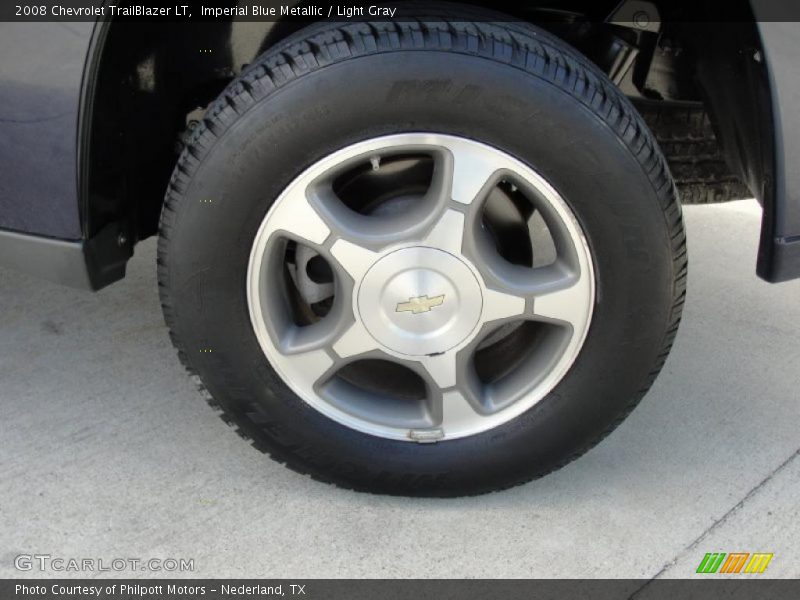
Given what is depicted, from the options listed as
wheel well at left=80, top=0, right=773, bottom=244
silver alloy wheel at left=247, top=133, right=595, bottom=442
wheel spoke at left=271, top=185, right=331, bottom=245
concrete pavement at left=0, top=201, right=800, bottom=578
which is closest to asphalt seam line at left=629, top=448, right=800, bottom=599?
concrete pavement at left=0, top=201, right=800, bottom=578

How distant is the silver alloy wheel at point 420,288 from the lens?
1.68 metres

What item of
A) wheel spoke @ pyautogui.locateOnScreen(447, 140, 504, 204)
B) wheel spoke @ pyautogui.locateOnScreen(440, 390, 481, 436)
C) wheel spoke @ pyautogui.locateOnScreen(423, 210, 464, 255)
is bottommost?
wheel spoke @ pyautogui.locateOnScreen(440, 390, 481, 436)

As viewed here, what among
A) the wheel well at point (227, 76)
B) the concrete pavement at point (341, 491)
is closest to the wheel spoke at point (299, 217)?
the wheel well at point (227, 76)

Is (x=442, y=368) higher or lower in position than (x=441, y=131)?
lower

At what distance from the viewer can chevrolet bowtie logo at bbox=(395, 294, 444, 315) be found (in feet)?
5.75

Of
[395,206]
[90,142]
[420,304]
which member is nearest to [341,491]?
[420,304]

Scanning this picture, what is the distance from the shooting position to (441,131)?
5.36 feet

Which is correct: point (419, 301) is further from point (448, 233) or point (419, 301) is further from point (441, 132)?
point (441, 132)

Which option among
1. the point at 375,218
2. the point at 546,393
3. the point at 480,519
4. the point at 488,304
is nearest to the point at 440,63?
the point at 375,218

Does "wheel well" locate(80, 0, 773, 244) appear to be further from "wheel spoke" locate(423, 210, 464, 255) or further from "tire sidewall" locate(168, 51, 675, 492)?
"wheel spoke" locate(423, 210, 464, 255)

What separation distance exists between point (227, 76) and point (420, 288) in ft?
2.12

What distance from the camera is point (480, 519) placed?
1876 millimetres

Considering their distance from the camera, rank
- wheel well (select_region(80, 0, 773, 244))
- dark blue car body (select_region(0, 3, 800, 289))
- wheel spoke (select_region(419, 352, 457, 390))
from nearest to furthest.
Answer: dark blue car body (select_region(0, 3, 800, 289)), wheel well (select_region(80, 0, 773, 244)), wheel spoke (select_region(419, 352, 457, 390))
